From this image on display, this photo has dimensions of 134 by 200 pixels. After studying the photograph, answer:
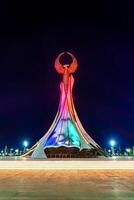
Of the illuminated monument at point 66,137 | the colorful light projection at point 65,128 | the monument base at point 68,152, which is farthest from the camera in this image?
the colorful light projection at point 65,128

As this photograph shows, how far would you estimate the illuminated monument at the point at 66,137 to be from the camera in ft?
82.9

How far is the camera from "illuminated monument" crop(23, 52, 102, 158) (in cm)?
2527

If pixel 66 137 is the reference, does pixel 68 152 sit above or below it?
below

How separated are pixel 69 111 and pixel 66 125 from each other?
1.53 metres

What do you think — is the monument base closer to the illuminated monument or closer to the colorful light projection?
the illuminated monument

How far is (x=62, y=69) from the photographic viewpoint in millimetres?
27891

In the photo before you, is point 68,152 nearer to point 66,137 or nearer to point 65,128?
point 66,137

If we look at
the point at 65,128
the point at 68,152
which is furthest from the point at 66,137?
the point at 68,152

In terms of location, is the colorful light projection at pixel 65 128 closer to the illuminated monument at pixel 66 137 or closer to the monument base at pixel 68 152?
the illuminated monument at pixel 66 137

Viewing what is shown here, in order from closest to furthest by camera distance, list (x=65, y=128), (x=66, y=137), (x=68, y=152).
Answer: (x=68, y=152), (x=66, y=137), (x=65, y=128)

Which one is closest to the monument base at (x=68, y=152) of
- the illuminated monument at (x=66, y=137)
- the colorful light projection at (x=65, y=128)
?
the illuminated monument at (x=66, y=137)

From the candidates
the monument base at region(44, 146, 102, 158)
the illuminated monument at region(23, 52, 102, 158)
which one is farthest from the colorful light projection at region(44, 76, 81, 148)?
the monument base at region(44, 146, 102, 158)

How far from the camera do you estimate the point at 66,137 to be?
25.6 m

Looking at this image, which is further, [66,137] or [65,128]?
[65,128]
